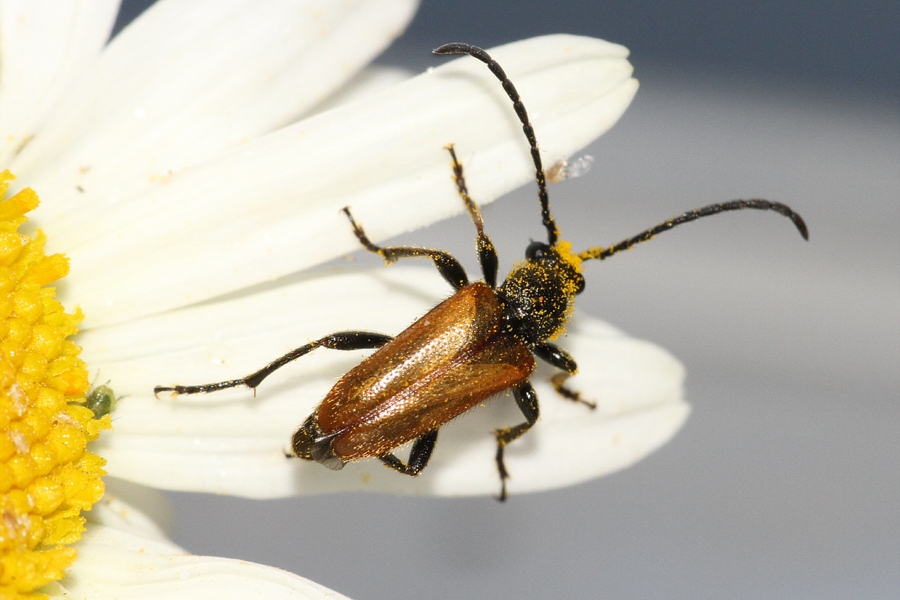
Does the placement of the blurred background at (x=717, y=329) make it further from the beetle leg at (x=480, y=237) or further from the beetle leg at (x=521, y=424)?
the beetle leg at (x=480, y=237)

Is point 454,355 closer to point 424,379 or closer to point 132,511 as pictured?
point 424,379

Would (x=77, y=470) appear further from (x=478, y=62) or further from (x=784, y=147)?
(x=784, y=147)

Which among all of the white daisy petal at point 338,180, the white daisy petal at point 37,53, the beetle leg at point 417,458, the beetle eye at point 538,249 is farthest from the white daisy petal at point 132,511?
the beetle eye at point 538,249

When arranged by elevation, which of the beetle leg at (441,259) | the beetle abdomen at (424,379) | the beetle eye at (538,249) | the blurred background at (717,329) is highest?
the beetle leg at (441,259)

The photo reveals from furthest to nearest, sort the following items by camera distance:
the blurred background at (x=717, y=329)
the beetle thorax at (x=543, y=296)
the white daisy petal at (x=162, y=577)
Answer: the blurred background at (x=717, y=329) → the beetle thorax at (x=543, y=296) → the white daisy petal at (x=162, y=577)

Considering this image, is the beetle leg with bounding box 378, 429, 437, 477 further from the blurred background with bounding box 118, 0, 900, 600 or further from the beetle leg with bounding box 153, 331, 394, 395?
the blurred background with bounding box 118, 0, 900, 600

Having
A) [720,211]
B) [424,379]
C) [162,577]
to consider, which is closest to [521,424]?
[424,379]

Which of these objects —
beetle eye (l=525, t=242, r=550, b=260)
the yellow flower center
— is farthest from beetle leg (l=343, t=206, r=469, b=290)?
the yellow flower center
